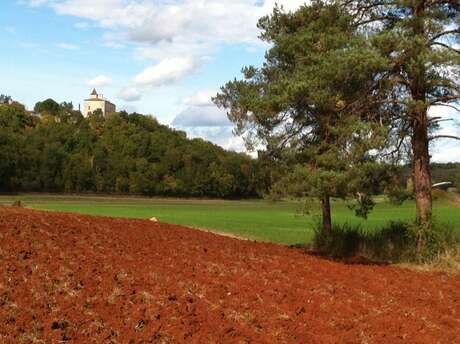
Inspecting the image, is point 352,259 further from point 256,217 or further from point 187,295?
point 256,217

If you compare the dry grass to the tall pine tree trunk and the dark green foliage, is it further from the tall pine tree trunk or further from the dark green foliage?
the tall pine tree trunk

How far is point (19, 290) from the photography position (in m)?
7.80

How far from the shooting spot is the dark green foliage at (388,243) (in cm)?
1825

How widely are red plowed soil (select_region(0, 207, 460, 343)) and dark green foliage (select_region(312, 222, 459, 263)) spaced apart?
2.43 meters

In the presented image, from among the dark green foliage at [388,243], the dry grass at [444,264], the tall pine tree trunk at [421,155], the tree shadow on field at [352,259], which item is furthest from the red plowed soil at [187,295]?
the tall pine tree trunk at [421,155]

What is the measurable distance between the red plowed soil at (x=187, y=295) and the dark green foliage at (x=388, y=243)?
2433 millimetres

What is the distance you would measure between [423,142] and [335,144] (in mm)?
3264

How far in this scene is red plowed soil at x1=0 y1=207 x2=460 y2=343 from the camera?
7180mm

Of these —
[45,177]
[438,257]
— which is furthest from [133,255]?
[45,177]

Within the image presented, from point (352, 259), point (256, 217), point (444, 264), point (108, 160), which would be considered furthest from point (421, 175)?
point (108, 160)

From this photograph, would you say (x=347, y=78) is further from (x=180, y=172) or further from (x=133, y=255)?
(x=180, y=172)

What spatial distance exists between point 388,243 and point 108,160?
105 m

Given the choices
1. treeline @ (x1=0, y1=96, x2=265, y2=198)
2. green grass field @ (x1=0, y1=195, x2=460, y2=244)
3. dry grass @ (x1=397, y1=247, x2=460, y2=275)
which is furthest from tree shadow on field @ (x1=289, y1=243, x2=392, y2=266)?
treeline @ (x1=0, y1=96, x2=265, y2=198)

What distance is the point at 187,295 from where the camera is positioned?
29.9 ft
